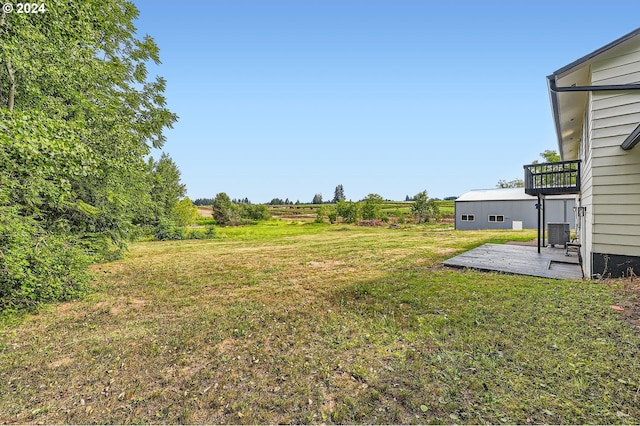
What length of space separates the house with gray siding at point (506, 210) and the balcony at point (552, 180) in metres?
14.3

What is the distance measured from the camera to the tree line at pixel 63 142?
3.37 metres

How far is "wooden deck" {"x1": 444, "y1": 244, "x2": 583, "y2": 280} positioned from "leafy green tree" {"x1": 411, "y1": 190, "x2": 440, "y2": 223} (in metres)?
22.6

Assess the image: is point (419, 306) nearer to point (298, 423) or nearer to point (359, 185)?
point (298, 423)

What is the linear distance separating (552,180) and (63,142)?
476 inches

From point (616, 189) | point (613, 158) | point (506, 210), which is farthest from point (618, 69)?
point (506, 210)

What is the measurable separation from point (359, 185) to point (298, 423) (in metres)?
70.7

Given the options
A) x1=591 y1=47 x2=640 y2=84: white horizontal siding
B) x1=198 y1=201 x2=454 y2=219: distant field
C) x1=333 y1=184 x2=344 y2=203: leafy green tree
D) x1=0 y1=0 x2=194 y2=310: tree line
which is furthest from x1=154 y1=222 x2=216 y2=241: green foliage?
x1=333 y1=184 x2=344 y2=203: leafy green tree

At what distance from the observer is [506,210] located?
21922 millimetres

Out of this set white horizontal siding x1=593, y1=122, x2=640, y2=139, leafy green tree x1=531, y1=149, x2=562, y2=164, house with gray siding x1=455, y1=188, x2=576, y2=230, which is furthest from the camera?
leafy green tree x1=531, y1=149, x2=562, y2=164

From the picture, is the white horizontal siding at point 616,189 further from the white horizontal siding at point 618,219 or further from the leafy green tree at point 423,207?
the leafy green tree at point 423,207

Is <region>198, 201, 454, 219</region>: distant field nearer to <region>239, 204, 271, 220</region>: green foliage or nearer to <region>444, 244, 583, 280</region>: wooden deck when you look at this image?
<region>239, 204, 271, 220</region>: green foliage

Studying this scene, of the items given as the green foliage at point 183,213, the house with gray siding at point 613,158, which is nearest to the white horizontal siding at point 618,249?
the house with gray siding at point 613,158

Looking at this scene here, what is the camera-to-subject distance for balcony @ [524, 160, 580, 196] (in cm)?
809

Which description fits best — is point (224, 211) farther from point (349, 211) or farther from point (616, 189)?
point (616, 189)
